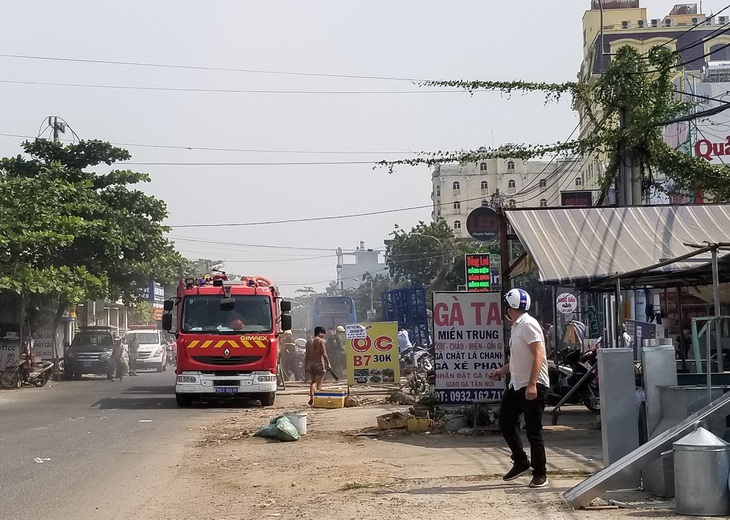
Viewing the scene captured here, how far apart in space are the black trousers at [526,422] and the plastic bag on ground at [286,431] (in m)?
5.57

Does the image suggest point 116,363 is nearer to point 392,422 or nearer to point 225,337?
point 225,337

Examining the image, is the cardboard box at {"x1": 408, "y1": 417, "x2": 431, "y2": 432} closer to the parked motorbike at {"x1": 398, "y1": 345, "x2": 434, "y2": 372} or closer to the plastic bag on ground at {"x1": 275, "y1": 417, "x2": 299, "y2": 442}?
the plastic bag on ground at {"x1": 275, "y1": 417, "x2": 299, "y2": 442}

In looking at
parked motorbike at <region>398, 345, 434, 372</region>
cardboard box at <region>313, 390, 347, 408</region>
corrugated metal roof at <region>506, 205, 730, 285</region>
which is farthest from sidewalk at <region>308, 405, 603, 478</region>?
parked motorbike at <region>398, 345, 434, 372</region>

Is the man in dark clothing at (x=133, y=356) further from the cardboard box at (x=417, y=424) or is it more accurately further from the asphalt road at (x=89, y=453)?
the cardboard box at (x=417, y=424)

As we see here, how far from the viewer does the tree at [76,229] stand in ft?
99.8

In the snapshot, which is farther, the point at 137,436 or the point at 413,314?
the point at 413,314

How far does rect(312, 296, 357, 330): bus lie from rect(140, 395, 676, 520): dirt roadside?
1515 inches

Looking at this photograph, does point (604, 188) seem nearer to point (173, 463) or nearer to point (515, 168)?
point (173, 463)

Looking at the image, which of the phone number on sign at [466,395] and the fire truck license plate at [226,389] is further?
the fire truck license plate at [226,389]

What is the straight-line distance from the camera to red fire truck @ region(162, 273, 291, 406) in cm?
2162

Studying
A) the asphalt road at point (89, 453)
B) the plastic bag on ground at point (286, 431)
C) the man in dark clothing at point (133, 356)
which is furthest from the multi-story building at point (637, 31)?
the plastic bag on ground at point (286, 431)

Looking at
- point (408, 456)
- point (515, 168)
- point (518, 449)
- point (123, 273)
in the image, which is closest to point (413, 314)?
point (123, 273)

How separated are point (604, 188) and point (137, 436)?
11.8 meters

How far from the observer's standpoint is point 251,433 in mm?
15547
